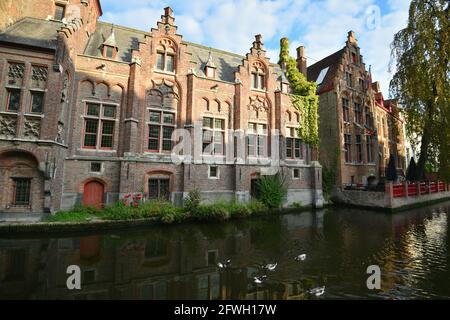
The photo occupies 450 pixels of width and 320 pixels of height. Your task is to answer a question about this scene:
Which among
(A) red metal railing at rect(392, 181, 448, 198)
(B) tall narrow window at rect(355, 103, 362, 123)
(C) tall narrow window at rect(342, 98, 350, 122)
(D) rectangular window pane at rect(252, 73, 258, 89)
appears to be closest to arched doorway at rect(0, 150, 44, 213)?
(D) rectangular window pane at rect(252, 73, 258, 89)

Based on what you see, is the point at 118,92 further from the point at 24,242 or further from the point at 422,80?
the point at 422,80

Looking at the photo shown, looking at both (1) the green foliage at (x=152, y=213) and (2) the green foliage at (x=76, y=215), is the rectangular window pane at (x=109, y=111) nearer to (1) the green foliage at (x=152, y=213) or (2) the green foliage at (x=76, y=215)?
(1) the green foliage at (x=152, y=213)

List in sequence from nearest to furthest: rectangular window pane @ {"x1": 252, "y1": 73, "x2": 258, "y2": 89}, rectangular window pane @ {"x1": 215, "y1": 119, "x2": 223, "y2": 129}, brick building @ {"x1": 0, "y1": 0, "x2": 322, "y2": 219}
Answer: brick building @ {"x1": 0, "y1": 0, "x2": 322, "y2": 219}
rectangular window pane @ {"x1": 215, "y1": 119, "x2": 223, "y2": 129}
rectangular window pane @ {"x1": 252, "y1": 73, "x2": 258, "y2": 89}

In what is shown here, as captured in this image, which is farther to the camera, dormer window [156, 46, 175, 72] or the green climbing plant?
the green climbing plant

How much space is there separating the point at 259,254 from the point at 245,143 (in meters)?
10.8

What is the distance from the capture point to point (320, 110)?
24500 mm

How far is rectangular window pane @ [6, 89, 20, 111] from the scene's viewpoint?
11.4 metres

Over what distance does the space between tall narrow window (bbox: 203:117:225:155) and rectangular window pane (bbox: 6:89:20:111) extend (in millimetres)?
10514

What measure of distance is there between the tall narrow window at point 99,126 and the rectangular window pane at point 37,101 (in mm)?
2420

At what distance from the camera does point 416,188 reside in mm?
20328

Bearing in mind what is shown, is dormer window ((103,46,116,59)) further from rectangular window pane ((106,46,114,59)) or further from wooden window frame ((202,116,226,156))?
wooden window frame ((202,116,226,156))

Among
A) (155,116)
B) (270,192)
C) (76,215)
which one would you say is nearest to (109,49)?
(155,116)

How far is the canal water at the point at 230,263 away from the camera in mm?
5488
